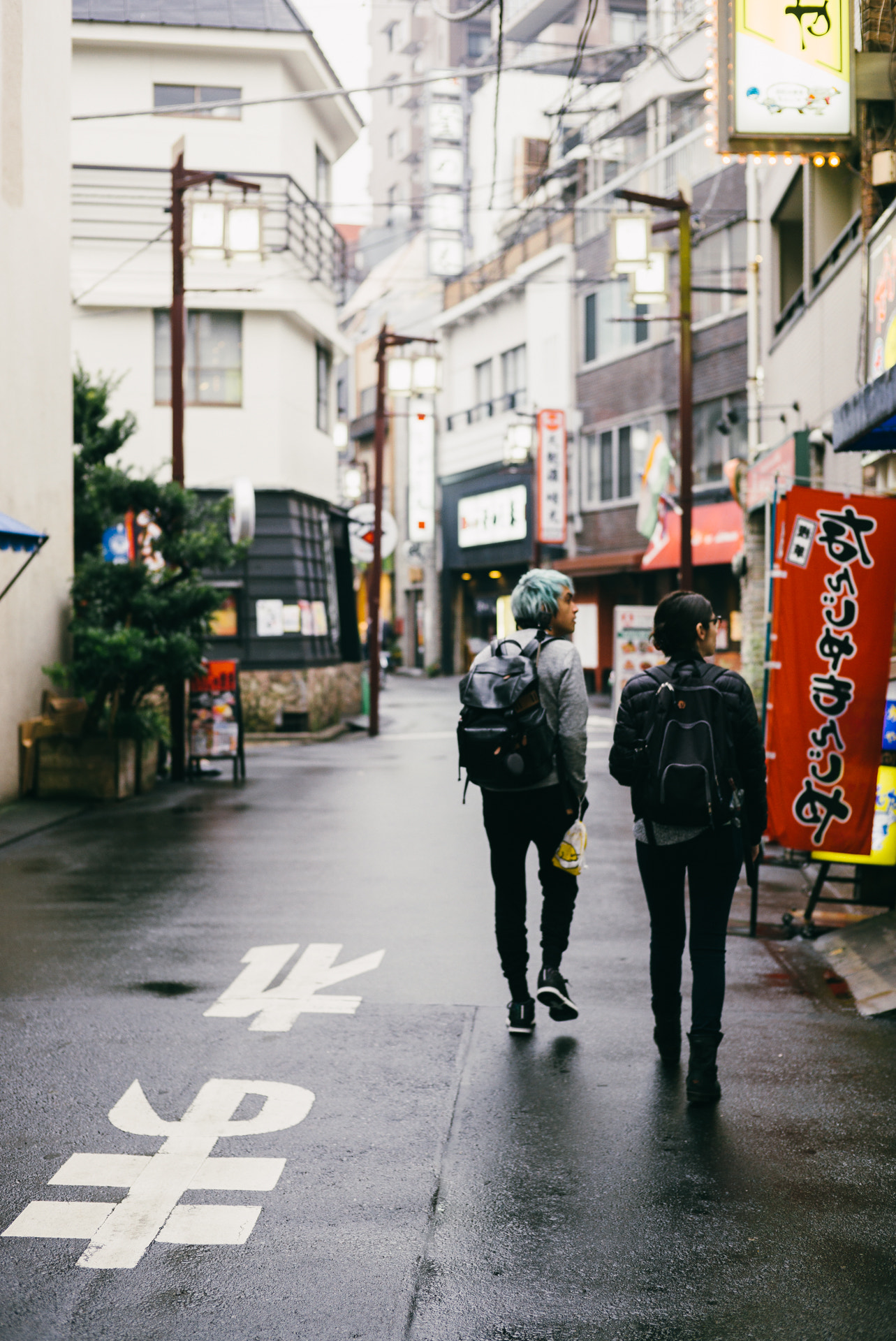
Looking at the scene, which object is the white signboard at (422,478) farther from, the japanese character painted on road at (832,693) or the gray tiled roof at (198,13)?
the japanese character painted on road at (832,693)

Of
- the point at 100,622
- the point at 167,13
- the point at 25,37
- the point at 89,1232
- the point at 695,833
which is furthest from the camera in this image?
the point at 167,13

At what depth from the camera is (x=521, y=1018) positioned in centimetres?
590

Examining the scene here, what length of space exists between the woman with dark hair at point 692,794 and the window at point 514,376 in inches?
1422

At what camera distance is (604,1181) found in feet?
14.0

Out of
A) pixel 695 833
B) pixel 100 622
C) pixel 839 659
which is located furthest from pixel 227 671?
pixel 695 833

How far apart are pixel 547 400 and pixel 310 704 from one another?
16486mm

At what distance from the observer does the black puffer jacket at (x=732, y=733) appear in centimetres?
518

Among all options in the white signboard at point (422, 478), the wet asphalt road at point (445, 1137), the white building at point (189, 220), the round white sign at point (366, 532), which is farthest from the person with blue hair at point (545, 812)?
the white signboard at point (422, 478)

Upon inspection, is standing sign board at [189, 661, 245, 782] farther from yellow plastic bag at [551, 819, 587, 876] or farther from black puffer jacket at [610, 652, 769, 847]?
black puffer jacket at [610, 652, 769, 847]

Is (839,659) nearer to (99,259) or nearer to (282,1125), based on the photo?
(282,1125)

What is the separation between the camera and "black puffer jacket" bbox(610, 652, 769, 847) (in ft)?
17.0

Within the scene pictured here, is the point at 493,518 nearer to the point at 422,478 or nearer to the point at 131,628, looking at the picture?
the point at 422,478

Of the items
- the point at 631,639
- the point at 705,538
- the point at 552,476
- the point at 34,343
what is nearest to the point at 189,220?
the point at 34,343

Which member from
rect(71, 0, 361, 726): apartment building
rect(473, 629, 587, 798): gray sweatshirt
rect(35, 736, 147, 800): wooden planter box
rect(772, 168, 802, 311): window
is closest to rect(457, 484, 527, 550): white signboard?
rect(71, 0, 361, 726): apartment building
